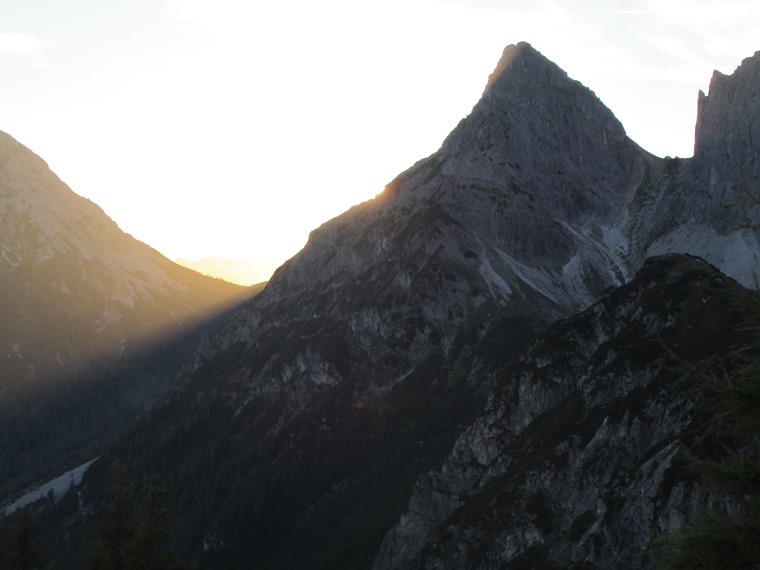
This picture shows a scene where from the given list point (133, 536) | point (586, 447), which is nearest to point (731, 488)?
point (133, 536)

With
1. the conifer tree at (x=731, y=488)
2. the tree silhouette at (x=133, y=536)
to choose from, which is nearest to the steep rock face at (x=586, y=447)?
the tree silhouette at (x=133, y=536)

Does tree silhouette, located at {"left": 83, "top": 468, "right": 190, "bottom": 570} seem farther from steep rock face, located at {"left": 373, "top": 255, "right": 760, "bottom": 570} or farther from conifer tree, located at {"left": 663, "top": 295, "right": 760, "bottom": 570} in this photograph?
steep rock face, located at {"left": 373, "top": 255, "right": 760, "bottom": 570}

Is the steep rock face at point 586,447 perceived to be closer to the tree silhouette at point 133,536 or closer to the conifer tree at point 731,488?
the tree silhouette at point 133,536

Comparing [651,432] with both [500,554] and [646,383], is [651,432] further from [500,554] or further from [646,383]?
[500,554]

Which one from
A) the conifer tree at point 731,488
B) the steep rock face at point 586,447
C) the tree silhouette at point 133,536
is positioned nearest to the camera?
the conifer tree at point 731,488

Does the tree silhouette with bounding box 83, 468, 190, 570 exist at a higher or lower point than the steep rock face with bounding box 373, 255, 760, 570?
higher

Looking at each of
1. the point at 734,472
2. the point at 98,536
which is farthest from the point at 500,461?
the point at 734,472

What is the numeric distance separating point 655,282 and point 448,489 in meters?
49.2

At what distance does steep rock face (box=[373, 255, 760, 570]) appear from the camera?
9456cm

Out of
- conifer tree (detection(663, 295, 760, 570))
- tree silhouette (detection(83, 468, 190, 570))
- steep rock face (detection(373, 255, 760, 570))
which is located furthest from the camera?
steep rock face (detection(373, 255, 760, 570))

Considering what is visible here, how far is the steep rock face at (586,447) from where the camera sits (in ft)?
310

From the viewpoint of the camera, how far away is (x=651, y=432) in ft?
348

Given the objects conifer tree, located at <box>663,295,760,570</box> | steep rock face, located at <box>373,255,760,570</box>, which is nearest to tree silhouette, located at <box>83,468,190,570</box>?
conifer tree, located at <box>663,295,760,570</box>

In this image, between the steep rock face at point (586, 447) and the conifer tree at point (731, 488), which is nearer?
the conifer tree at point (731, 488)
